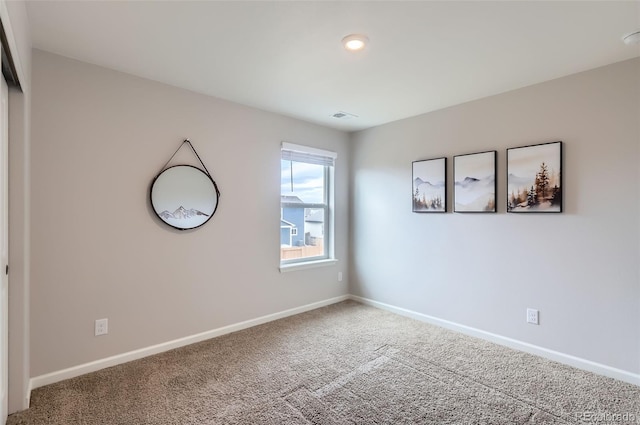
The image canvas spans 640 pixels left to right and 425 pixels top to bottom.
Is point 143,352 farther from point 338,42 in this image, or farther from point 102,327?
point 338,42

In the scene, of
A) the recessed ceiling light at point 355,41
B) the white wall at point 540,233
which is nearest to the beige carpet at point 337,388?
the white wall at point 540,233

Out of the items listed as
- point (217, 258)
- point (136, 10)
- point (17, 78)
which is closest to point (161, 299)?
point (217, 258)

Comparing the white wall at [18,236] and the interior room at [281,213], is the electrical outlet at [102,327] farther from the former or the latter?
the white wall at [18,236]

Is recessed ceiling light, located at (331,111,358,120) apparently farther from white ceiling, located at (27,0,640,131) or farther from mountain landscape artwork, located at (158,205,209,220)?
mountain landscape artwork, located at (158,205,209,220)

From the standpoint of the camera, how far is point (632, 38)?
205cm

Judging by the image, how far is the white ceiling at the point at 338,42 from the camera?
71.0 inches

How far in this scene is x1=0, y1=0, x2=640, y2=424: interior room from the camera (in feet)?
6.33

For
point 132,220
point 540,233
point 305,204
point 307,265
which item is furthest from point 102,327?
point 540,233

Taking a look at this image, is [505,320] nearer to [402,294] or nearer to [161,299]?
[402,294]

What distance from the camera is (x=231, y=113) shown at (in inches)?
129

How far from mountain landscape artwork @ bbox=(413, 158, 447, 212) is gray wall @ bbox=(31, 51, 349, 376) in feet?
5.24

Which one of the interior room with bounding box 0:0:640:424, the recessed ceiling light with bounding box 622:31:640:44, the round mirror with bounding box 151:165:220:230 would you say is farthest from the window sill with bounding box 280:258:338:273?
the recessed ceiling light with bounding box 622:31:640:44

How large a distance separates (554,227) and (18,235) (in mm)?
3826

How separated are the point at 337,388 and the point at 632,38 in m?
2.98
